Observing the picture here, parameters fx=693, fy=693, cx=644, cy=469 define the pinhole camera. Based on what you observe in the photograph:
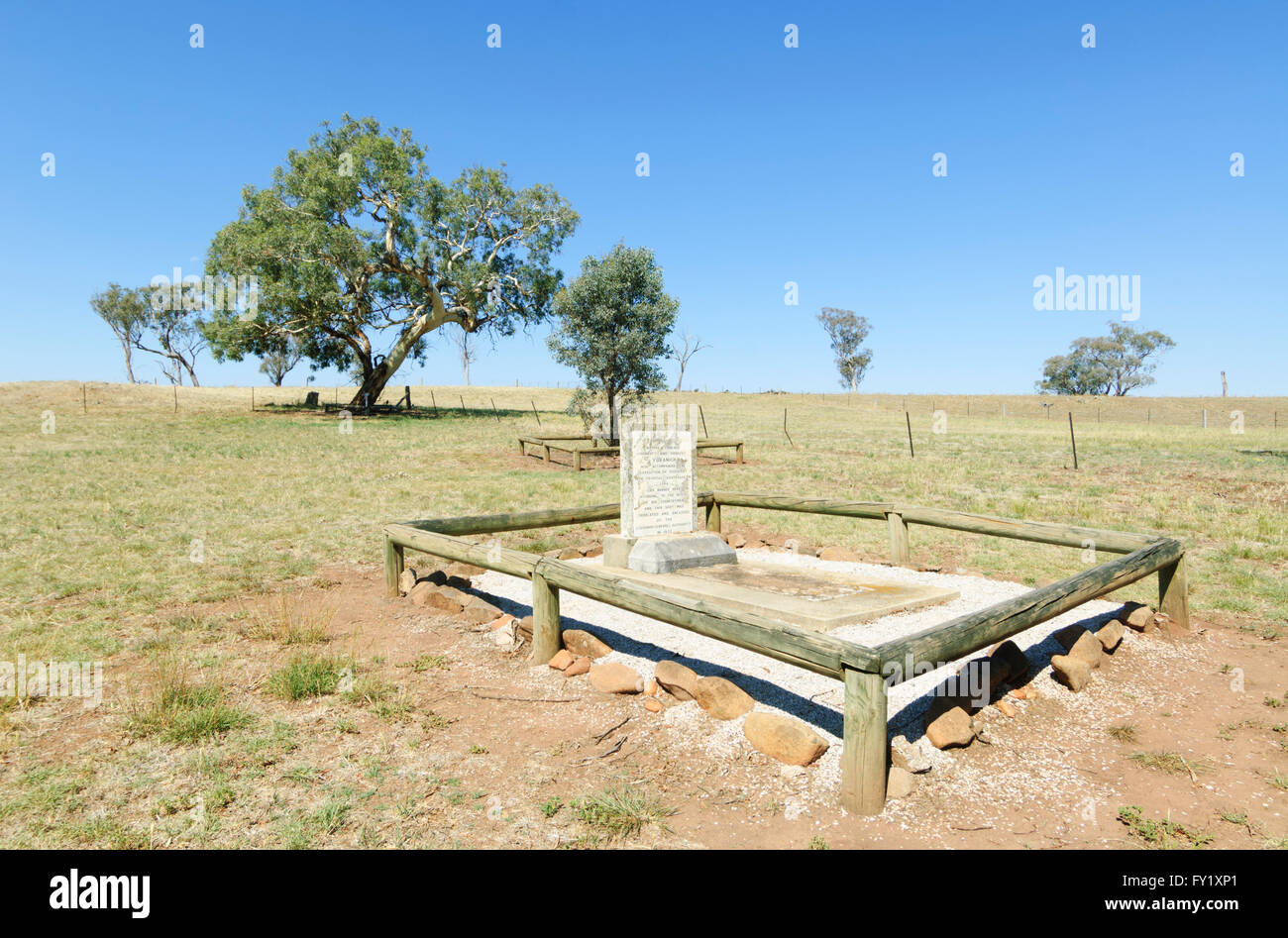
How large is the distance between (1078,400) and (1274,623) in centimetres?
6946

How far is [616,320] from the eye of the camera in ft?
67.5

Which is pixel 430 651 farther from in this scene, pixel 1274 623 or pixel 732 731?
pixel 1274 623

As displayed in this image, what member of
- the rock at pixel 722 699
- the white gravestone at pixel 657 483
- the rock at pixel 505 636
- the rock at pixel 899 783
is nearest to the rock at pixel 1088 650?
the rock at pixel 899 783

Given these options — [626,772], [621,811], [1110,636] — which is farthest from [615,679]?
[1110,636]

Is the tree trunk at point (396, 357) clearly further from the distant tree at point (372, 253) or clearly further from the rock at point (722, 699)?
the rock at point (722, 699)

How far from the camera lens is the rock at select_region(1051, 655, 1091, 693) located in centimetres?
477

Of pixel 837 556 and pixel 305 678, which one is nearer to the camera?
pixel 305 678

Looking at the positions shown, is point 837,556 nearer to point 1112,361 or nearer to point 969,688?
point 969,688

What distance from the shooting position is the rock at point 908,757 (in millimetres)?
3629

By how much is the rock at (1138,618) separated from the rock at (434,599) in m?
5.84

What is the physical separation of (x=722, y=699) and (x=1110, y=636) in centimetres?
Answer: 324

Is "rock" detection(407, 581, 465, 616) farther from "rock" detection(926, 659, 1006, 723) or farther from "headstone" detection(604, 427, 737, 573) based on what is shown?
"rock" detection(926, 659, 1006, 723)

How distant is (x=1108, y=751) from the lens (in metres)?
3.97
